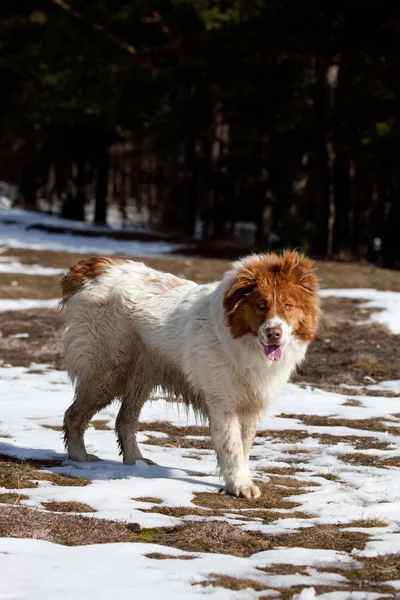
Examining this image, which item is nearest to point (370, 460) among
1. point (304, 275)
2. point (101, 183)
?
point (304, 275)

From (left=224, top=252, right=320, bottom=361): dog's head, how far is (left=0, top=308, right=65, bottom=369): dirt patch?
244 inches

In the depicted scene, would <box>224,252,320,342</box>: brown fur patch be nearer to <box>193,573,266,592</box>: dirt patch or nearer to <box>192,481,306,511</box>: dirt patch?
<box>192,481,306,511</box>: dirt patch

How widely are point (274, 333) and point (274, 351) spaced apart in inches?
9.8

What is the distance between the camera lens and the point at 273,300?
22.9 ft

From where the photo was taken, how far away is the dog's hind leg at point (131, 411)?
26.4 feet

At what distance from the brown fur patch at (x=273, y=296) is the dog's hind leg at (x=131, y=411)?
51.7 inches

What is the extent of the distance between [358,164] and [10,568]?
39040mm

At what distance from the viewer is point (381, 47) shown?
24.8 meters

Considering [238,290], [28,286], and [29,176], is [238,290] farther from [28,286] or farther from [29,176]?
[29,176]

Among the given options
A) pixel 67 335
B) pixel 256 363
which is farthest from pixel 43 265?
pixel 256 363

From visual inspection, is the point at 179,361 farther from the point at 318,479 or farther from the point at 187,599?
the point at 187,599

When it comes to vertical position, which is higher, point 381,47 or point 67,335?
point 381,47

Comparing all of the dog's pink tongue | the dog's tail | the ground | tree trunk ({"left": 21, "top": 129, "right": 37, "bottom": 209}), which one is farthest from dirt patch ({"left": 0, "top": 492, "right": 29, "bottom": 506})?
tree trunk ({"left": 21, "top": 129, "right": 37, "bottom": 209})

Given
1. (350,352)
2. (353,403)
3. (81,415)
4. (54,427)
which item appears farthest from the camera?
(350,352)
